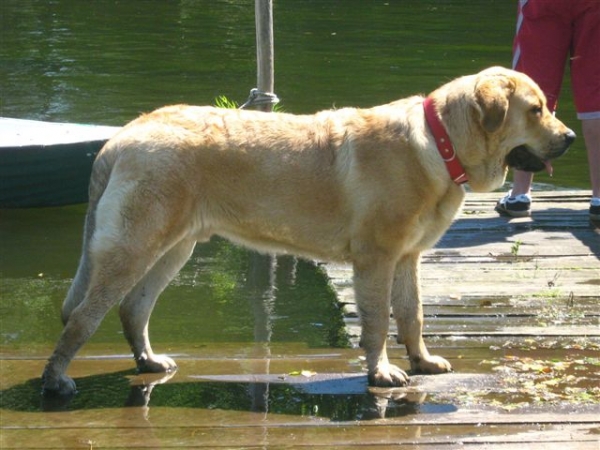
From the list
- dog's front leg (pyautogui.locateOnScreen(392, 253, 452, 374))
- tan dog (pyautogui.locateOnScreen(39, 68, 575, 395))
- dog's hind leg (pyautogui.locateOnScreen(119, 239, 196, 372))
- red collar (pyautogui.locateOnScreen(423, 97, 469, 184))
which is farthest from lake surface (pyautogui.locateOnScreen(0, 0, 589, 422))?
red collar (pyautogui.locateOnScreen(423, 97, 469, 184))

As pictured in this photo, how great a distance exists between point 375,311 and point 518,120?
49.1 inches

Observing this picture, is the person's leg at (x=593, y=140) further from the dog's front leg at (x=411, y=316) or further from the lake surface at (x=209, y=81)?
the dog's front leg at (x=411, y=316)

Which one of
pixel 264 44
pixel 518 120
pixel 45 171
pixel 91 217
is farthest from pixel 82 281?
pixel 45 171

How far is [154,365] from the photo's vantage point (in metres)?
6.36

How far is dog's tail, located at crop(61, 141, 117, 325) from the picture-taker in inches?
238

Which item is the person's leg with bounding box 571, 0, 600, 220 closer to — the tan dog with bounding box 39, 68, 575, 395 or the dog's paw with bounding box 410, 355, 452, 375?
the tan dog with bounding box 39, 68, 575, 395

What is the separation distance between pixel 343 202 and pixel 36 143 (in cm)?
498

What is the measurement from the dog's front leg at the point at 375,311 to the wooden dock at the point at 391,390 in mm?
105

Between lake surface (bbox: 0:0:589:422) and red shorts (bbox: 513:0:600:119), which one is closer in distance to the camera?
lake surface (bbox: 0:0:589:422)

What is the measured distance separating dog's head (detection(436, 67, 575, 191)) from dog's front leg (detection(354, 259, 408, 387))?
2.34ft

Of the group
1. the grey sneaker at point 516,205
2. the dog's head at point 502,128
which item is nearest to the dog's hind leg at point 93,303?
the dog's head at point 502,128

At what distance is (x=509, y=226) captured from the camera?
30.4ft

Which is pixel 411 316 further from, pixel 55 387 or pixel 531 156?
pixel 55 387

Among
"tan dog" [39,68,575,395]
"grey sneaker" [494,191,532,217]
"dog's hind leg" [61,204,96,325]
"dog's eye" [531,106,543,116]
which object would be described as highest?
"dog's eye" [531,106,543,116]
